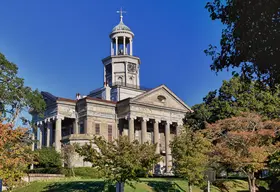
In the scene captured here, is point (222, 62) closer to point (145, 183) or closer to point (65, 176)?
point (145, 183)

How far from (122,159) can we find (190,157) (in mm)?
10367

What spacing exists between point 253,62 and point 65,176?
31.1 meters

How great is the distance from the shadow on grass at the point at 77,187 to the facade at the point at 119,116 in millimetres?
21949

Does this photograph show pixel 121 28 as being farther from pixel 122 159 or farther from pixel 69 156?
pixel 122 159

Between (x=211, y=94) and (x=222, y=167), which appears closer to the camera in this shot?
(x=222, y=167)

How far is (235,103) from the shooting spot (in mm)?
49688

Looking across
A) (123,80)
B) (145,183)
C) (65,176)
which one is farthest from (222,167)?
(123,80)

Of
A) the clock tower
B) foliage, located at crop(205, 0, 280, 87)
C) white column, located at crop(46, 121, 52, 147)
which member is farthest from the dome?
foliage, located at crop(205, 0, 280, 87)

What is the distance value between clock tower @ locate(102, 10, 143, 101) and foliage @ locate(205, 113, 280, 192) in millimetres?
31593

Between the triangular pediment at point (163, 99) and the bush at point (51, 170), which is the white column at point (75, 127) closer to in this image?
the triangular pediment at point (163, 99)

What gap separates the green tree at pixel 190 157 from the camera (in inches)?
1233

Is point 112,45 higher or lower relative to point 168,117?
higher

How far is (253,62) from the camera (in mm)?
10742

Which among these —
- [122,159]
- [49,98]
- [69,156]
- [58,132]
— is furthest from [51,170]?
[49,98]
